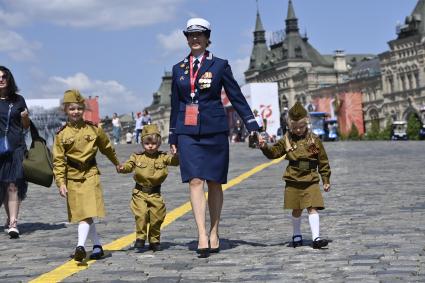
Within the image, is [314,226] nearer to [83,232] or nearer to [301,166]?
[301,166]

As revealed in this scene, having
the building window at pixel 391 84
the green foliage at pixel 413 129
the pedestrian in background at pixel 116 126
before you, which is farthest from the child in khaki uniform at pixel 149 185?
the building window at pixel 391 84

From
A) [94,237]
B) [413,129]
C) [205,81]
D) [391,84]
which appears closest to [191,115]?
[205,81]

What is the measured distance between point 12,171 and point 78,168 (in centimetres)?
244

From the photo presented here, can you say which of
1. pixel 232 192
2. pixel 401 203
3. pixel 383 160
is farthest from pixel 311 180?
pixel 383 160

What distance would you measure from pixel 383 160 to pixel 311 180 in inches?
566

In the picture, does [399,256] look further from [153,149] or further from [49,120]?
[49,120]

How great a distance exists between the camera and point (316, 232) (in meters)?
7.19

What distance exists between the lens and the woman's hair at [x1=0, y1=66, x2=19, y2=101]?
30.4 feet

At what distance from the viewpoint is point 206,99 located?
7141mm

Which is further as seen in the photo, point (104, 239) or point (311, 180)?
point (104, 239)

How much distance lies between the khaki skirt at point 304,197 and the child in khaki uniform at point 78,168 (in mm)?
1504

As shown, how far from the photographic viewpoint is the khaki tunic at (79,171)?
7027mm

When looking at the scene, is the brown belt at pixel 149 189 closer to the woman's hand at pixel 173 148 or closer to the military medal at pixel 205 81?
the woman's hand at pixel 173 148

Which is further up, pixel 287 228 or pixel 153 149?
pixel 153 149
